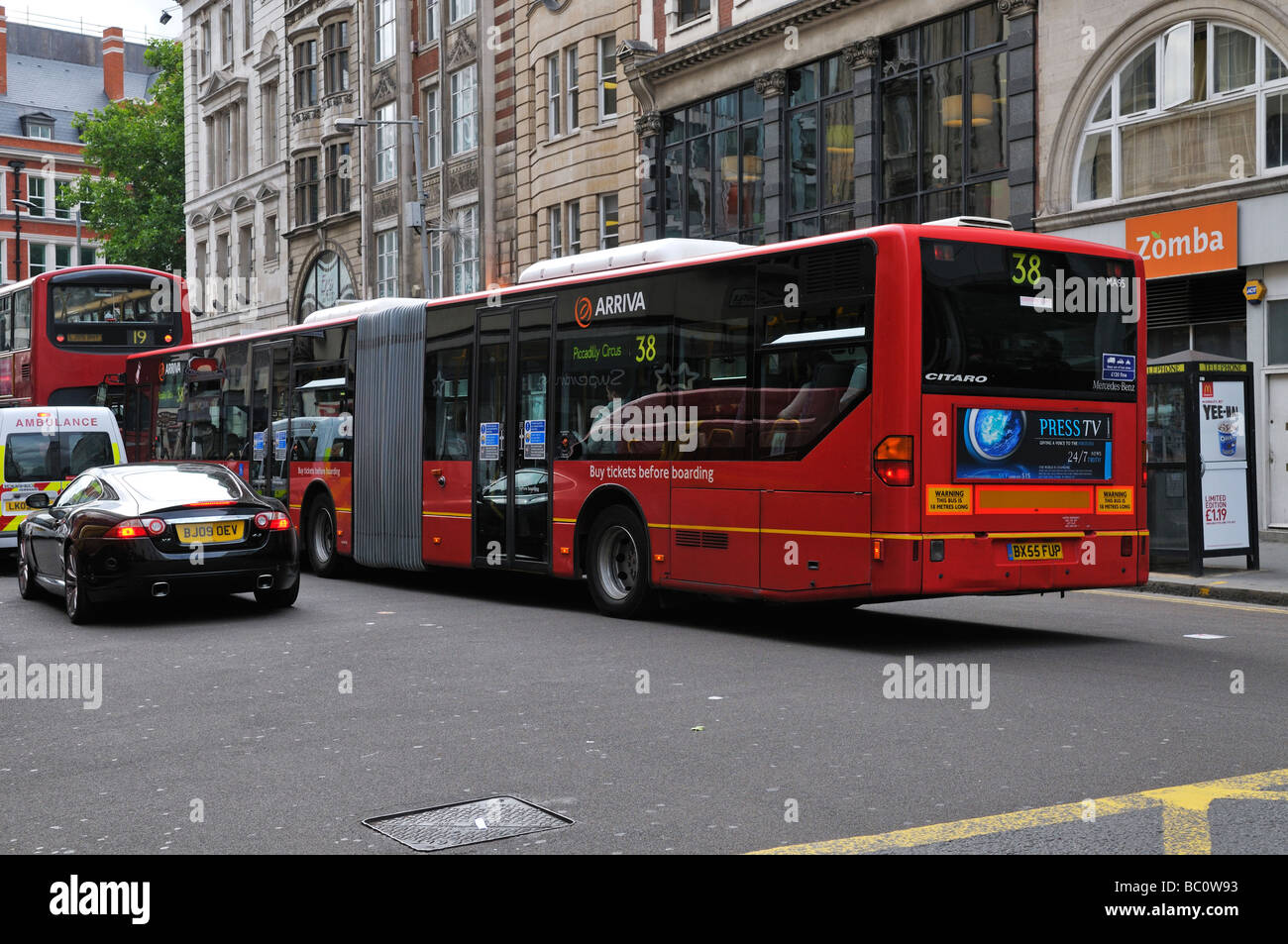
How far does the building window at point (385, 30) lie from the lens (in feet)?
146

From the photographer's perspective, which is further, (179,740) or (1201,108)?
(1201,108)

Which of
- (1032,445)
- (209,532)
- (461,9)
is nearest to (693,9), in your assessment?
(461,9)

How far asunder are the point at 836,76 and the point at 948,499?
1861 centimetres

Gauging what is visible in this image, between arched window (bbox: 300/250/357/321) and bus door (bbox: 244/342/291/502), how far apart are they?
27191 millimetres

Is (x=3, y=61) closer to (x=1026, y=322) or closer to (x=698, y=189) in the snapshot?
(x=698, y=189)

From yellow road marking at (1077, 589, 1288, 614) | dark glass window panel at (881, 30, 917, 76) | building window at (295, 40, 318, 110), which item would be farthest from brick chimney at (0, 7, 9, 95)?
yellow road marking at (1077, 589, 1288, 614)

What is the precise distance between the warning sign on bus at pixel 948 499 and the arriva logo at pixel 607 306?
3.32 m

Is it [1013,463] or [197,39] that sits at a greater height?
[197,39]

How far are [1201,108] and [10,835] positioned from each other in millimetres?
19680

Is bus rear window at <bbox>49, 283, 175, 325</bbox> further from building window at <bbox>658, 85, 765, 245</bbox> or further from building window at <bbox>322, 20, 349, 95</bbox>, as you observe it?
building window at <bbox>322, 20, 349, 95</bbox>

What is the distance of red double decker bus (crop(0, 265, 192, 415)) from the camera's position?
2627 cm

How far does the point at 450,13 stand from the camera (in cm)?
4181

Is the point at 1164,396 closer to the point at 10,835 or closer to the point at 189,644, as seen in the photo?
the point at 189,644
